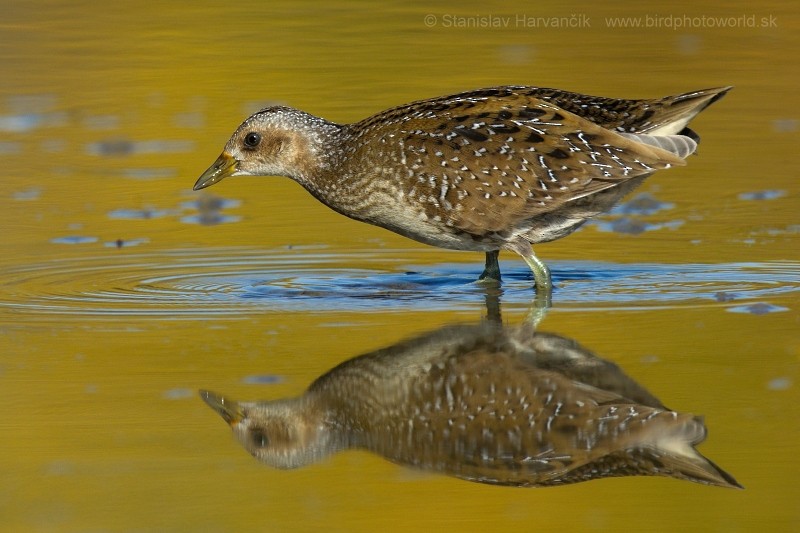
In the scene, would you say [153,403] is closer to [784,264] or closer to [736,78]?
[784,264]

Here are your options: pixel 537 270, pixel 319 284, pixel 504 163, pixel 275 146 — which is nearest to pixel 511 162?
pixel 504 163

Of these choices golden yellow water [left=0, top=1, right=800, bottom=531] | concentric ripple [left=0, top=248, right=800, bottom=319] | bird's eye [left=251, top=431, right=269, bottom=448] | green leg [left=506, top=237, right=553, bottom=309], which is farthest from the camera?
green leg [left=506, top=237, right=553, bottom=309]

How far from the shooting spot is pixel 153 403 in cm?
670

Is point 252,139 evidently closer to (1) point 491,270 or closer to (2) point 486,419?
(1) point 491,270

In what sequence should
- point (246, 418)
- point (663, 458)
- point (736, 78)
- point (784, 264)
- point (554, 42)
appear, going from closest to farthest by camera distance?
point (663, 458) → point (246, 418) → point (784, 264) → point (736, 78) → point (554, 42)

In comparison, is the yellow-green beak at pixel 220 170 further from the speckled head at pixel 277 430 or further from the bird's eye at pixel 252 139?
the speckled head at pixel 277 430

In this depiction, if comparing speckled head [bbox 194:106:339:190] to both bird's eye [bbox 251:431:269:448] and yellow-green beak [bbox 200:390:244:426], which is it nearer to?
yellow-green beak [bbox 200:390:244:426]

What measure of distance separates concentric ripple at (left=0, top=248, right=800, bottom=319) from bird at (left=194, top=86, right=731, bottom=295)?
0.32 m

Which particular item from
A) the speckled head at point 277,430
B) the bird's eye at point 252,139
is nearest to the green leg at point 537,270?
the bird's eye at point 252,139

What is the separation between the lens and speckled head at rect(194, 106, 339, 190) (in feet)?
32.1

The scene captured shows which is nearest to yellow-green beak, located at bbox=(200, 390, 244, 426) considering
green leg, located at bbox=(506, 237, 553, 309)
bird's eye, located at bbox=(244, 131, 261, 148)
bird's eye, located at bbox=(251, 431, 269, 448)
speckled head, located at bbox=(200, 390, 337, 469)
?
speckled head, located at bbox=(200, 390, 337, 469)

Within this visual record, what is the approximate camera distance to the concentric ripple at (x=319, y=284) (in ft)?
28.0

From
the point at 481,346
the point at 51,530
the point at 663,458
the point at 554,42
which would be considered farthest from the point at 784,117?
the point at 51,530

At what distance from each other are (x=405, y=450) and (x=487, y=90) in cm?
399
